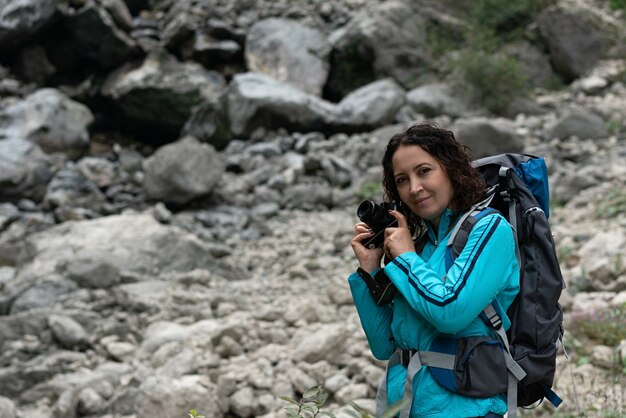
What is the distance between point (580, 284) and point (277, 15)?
12895 millimetres

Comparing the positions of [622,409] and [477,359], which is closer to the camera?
[477,359]

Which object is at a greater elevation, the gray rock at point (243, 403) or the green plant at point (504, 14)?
the gray rock at point (243, 403)

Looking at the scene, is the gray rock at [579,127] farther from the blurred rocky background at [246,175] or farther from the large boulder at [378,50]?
the large boulder at [378,50]

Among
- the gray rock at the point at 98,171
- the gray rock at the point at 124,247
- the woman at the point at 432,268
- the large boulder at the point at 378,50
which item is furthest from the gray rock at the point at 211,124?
the woman at the point at 432,268

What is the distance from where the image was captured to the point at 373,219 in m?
2.01

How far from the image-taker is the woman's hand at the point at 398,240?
187cm

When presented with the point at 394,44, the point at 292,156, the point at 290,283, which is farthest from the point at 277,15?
the point at 290,283

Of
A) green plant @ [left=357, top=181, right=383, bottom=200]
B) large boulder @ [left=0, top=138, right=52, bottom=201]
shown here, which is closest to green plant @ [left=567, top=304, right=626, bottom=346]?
green plant @ [left=357, top=181, right=383, bottom=200]

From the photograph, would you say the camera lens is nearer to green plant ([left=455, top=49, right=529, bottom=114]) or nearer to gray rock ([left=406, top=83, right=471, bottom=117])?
gray rock ([left=406, top=83, right=471, bottom=117])

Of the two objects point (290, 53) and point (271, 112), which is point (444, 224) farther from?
point (290, 53)

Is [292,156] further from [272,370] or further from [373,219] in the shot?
[373,219]

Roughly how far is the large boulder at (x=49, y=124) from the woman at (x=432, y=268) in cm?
1046

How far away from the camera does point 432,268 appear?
1841 mm

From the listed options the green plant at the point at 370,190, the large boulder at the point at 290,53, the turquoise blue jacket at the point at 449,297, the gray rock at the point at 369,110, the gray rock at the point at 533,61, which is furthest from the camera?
the large boulder at the point at 290,53
